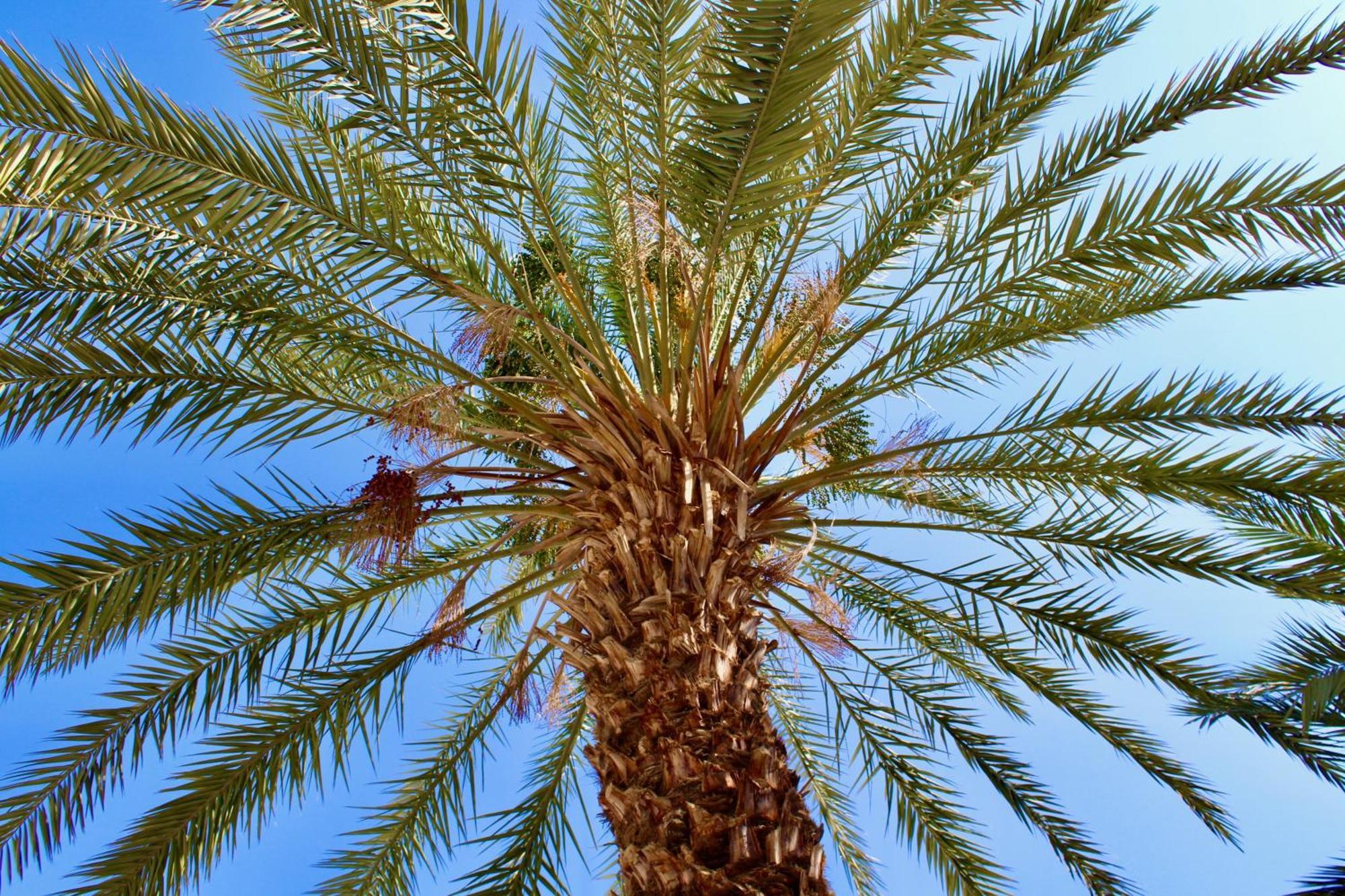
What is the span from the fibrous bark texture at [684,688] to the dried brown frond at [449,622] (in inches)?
22.9

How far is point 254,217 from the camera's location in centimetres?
535

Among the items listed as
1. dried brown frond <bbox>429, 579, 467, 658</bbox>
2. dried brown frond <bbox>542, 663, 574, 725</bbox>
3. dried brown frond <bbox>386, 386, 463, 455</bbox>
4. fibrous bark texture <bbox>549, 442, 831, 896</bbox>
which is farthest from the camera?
dried brown frond <bbox>542, 663, 574, 725</bbox>

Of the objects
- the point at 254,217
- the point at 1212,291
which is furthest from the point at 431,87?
the point at 1212,291

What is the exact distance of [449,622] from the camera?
530 centimetres

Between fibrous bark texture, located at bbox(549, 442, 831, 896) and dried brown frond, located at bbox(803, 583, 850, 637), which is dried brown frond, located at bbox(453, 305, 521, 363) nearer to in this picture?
fibrous bark texture, located at bbox(549, 442, 831, 896)

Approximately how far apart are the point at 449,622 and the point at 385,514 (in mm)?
814

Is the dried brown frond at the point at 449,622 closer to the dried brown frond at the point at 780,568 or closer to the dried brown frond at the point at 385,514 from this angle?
the dried brown frond at the point at 385,514

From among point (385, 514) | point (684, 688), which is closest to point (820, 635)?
point (684, 688)

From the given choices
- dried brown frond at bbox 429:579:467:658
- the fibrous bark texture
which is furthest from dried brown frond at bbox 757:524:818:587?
dried brown frond at bbox 429:579:467:658

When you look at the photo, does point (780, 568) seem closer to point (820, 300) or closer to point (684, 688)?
point (684, 688)

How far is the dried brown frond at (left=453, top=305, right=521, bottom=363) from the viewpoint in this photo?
15.7 feet

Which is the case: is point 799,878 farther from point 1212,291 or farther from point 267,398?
point 1212,291

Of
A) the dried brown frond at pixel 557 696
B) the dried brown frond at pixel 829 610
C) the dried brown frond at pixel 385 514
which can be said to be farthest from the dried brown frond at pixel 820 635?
the dried brown frond at pixel 385 514

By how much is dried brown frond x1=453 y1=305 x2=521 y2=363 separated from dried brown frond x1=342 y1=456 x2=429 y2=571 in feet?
2.20
